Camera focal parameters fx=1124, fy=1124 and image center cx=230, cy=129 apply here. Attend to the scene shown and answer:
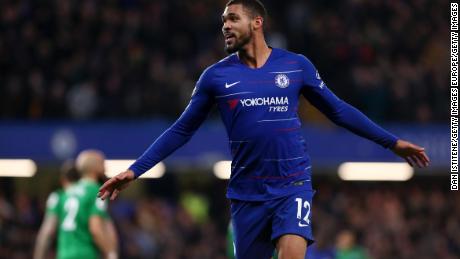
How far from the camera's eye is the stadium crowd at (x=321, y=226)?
1830 cm

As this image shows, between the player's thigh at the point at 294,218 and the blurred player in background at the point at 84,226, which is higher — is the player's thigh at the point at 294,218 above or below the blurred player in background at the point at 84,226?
above

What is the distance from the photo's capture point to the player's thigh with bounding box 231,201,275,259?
748 cm

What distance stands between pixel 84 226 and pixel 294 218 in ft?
14.2

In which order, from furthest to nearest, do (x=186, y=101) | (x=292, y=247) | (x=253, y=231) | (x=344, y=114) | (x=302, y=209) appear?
(x=186, y=101) < (x=344, y=114) < (x=253, y=231) < (x=302, y=209) < (x=292, y=247)

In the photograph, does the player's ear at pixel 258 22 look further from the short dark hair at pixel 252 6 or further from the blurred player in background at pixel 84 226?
the blurred player in background at pixel 84 226

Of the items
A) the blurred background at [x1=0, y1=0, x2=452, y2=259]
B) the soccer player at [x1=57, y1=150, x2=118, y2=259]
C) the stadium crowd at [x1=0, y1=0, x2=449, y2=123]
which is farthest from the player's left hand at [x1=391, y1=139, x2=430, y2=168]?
the stadium crowd at [x1=0, y1=0, x2=449, y2=123]

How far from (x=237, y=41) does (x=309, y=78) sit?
0.55m

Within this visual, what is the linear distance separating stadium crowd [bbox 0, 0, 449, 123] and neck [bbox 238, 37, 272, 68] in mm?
12737

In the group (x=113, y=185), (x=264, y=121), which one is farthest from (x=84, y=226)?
(x=264, y=121)

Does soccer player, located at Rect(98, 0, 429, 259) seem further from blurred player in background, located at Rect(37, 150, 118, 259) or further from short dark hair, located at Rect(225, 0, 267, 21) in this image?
blurred player in background, located at Rect(37, 150, 118, 259)

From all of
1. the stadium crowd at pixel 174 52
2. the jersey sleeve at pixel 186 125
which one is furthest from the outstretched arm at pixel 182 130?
the stadium crowd at pixel 174 52

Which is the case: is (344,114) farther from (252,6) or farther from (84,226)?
(84,226)

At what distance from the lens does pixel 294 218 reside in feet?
24.0

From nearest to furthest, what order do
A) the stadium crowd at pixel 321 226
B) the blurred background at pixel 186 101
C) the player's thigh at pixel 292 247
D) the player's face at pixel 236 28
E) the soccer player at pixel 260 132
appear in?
1. the player's thigh at pixel 292 247
2. the soccer player at pixel 260 132
3. the player's face at pixel 236 28
4. the stadium crowd at pixel 321 226
5. the blurred background at pixel 186 101
